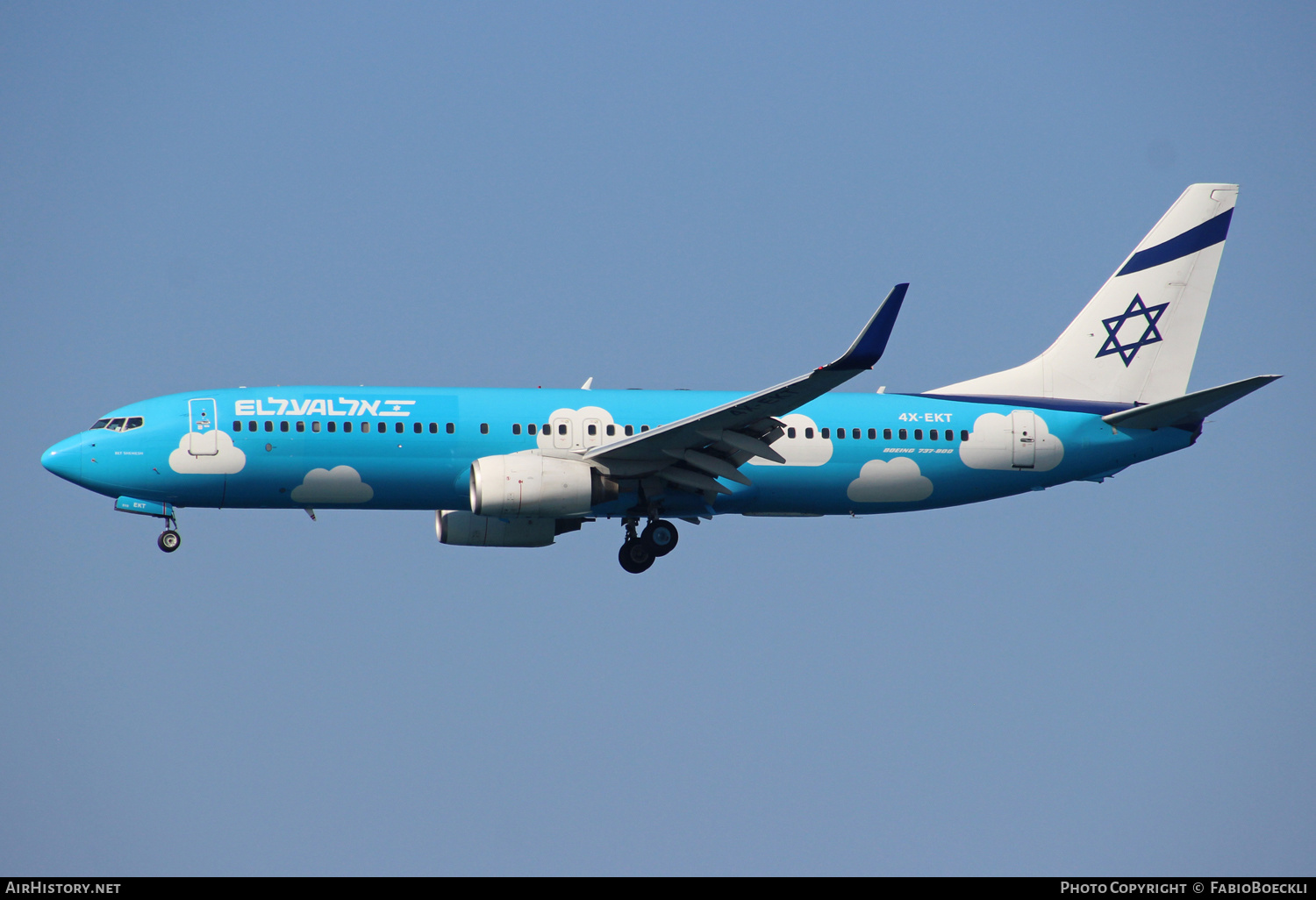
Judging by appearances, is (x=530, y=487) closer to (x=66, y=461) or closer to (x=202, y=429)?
(x=202, y=429)

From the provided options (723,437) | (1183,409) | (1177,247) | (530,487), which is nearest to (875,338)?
(723,437)

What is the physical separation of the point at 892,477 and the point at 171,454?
19.5m

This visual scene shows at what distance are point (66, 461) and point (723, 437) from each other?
17.2 meters

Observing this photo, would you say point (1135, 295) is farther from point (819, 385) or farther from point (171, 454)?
point (171, 454)

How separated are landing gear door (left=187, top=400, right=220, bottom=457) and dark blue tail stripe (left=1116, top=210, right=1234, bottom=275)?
26.9 m

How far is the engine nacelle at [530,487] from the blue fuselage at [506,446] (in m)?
1.46

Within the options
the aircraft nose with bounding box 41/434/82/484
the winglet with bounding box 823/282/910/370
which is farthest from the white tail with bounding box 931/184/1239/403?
the aircraft nose with bounding box 41/434/82/484

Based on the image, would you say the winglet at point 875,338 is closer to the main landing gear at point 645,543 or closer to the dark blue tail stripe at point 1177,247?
the main landing gear at point 645,543

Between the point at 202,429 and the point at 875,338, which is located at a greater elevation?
the point at 202,429

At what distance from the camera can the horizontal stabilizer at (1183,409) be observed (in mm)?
39750

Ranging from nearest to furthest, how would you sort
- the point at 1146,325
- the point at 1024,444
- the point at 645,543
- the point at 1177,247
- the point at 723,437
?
the point at 723,437, the point at 645,543, the point at 1024,444, the point at 1146,325, the point at 1177,247

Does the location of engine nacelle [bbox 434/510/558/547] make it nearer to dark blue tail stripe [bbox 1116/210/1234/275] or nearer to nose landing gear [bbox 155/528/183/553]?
nose landing gear [bbox 155/528/183/553]

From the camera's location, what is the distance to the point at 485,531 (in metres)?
42.0
